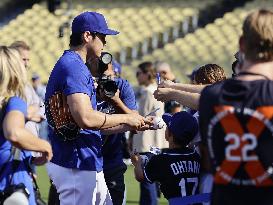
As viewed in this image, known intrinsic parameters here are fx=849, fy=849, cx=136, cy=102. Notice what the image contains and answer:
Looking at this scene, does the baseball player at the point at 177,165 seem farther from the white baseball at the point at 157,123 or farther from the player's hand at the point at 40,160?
the player's hand at the point at 40,160

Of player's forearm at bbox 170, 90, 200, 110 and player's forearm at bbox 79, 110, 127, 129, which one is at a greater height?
player's forearm at bbox 170, 90, 200, 110

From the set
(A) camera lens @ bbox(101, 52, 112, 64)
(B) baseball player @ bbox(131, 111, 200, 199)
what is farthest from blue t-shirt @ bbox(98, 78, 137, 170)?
(B) baseball player @ bbox(131, 111, 200, 199)

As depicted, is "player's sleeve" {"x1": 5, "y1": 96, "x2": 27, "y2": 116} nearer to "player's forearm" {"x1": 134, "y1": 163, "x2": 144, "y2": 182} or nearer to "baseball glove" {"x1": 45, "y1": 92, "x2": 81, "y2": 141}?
"baseball glove" {"x1": 45, "y1": 92, "x2": 81, "y2": 141}

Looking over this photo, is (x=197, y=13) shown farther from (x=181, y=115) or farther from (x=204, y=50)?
(x=181, y=115)

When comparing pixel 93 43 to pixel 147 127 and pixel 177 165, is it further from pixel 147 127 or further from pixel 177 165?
pixel 177 165

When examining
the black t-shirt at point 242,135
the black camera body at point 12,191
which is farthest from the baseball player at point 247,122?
the black camera body at point 12,191

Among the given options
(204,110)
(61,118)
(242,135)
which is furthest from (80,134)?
(242,135)

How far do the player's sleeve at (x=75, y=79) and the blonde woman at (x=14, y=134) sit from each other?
0.62 m

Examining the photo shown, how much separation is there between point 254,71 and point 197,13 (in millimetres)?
21450

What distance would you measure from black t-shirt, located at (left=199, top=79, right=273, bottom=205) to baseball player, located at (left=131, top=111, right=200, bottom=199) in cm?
153

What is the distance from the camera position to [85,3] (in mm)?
26969

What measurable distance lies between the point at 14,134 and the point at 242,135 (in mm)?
1505

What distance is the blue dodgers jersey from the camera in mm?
5941

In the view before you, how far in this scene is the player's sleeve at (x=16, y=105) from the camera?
5105 mm
